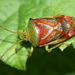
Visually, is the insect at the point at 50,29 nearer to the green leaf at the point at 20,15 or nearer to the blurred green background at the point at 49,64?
the green leaf at the point at 20,15

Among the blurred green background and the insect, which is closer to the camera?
the insect

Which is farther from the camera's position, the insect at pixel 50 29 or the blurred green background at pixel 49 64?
the blurred green background at pixel 49 64

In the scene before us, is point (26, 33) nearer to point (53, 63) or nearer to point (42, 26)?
point (42, 26)

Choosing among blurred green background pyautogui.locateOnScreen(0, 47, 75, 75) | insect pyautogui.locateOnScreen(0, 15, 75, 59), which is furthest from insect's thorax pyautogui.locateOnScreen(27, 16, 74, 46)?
blurred green background pyautogui.locateOnScreen(0, 47, 75, 75)

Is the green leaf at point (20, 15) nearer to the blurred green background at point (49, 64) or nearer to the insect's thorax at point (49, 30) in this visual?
the insect's thorax at point (49, 30)

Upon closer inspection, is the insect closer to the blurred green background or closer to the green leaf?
the green leaf

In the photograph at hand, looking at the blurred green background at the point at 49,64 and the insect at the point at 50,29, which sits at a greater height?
the insect at the point at 50,29

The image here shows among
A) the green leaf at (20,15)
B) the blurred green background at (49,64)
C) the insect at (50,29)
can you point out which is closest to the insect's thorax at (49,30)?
the insect at (50,29)

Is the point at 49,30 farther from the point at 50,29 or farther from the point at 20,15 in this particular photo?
the point at 20,15
